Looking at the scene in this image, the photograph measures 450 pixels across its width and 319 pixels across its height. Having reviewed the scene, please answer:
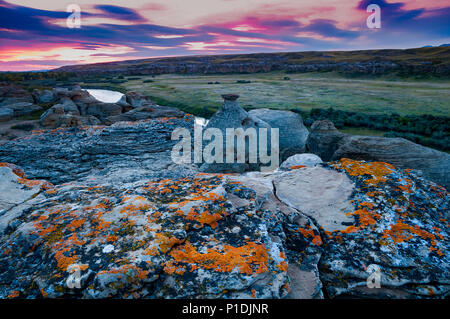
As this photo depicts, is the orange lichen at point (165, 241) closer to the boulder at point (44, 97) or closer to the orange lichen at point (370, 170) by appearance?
the orange lichen at point (370, 170)

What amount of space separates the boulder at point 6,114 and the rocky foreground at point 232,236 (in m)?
33.6

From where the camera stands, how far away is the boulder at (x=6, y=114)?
30300 mm

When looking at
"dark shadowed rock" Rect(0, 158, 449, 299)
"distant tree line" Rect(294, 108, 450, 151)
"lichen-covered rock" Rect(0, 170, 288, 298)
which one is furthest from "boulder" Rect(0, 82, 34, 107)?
"lichen-covered rock" Rect(0, 170, 288, 298)

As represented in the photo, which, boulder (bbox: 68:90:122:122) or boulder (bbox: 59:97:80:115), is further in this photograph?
boulder (bbox: 68:90:122:122)

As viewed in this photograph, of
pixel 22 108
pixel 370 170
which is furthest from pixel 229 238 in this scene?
pixel 22 108

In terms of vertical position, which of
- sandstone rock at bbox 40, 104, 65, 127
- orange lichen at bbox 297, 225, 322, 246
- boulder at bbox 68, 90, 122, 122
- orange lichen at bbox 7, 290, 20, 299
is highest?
boulder at bbox 68, 90, 122, 122

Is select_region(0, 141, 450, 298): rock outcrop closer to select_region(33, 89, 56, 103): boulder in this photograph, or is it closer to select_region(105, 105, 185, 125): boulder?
select_region(105, 105, 185, 125): boulder

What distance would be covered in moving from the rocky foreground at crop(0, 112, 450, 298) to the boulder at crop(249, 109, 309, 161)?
8.85 meters

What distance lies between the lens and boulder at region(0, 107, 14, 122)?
3030cm

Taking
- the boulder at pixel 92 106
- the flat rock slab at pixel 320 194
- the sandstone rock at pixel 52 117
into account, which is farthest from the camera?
the boulder at pixel 92 106

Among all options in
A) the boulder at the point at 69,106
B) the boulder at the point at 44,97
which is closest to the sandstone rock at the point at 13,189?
the boulder at the point at 69,106
